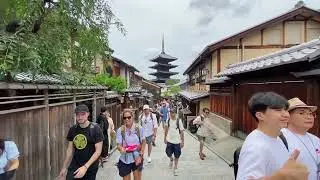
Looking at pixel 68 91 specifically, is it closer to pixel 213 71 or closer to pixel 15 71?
pixel 15 71

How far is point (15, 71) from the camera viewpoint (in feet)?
25.0

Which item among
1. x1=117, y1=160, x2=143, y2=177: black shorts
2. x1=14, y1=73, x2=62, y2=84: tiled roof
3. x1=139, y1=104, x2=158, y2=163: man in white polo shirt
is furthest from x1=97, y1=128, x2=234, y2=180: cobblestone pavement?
x1=117, y1=160, x2=143, y2=177: black shorts

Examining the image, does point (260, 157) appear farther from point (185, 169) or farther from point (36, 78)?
point (185, 169)

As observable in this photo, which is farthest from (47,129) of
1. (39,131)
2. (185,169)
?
(185,169)

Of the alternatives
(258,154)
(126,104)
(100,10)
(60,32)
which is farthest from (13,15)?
(126,104)

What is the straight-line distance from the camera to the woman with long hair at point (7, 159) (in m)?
6.20

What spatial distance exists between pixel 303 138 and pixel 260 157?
4.61 feet

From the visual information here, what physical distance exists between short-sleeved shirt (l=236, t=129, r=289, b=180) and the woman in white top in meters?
0.91

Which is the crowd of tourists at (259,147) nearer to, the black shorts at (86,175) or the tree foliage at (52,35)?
the black shorts at (86,175)

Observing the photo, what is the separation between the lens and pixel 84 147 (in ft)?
22.0

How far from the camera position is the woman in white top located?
4215 millimetres

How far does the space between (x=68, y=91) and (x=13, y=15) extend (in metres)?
3.65

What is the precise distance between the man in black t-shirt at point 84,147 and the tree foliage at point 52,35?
1.36 meters

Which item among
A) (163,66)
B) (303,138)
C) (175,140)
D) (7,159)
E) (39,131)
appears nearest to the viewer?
(303,138)
